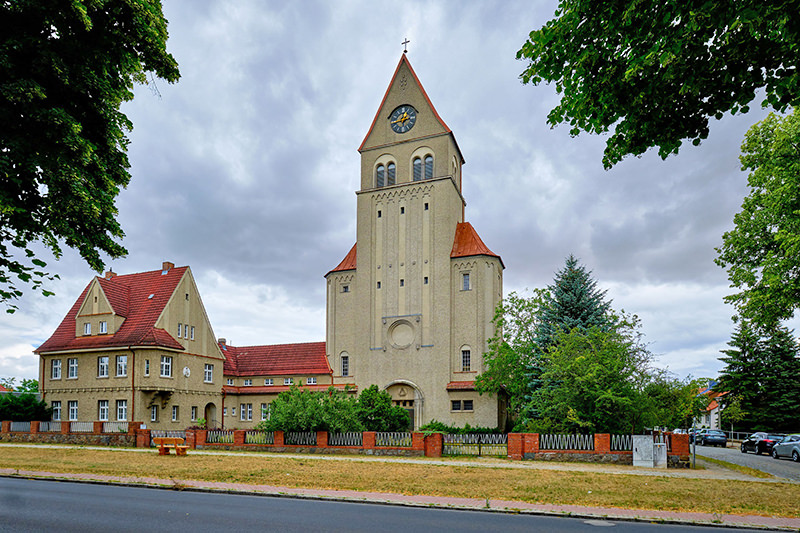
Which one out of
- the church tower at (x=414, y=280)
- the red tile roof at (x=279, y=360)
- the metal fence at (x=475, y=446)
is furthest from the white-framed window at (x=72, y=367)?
the metal fence at (x=475, y=446)

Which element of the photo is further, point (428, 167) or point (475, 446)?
point (428, 167)

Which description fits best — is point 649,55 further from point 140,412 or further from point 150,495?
point 140,412

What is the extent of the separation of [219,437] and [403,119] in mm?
31672

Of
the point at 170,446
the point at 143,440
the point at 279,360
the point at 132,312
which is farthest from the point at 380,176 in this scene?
the point at 170,446

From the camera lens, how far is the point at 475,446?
80.6 ft

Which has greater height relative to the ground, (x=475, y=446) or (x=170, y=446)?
(x=475, y=446)

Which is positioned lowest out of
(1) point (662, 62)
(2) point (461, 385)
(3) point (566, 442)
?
(3) point (566, 442)

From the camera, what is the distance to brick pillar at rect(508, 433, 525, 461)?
23.2 m

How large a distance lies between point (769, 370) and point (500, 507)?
158 ft

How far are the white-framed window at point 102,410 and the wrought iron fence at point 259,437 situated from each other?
1740cm

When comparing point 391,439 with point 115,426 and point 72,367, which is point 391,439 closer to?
point 115,426

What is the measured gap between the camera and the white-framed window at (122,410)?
3902 centimetres

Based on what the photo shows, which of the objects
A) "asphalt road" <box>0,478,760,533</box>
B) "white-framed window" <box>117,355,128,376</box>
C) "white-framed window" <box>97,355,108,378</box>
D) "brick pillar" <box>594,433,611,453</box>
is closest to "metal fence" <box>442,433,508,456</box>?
"brick pillar" <box>594,433,611,453</box>

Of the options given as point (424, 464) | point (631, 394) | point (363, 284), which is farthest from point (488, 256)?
point (424, 464)
